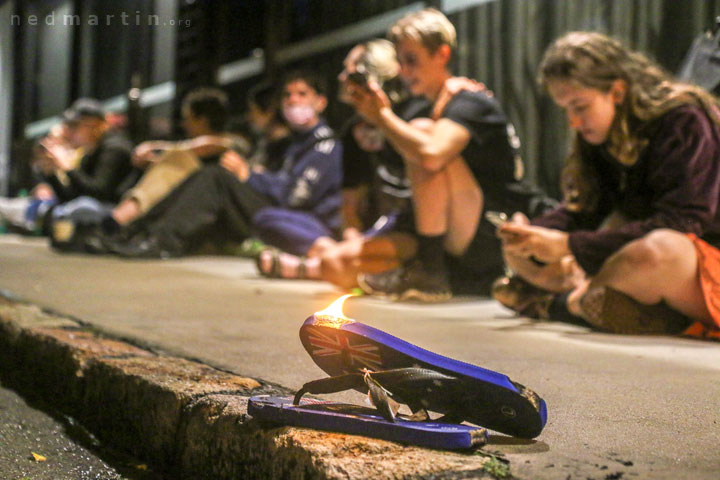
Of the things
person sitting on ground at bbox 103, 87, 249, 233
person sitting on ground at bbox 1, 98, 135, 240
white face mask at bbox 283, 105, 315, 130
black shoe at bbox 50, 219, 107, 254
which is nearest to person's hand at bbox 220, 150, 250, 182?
person sitting on ground at bbox 103, 87, 249, 233

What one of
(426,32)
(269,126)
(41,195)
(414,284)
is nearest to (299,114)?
(269,126)

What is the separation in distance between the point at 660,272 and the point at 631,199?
0.40 meters

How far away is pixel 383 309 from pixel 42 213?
260 inches

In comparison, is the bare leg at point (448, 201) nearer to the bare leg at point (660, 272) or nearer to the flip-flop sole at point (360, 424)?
the bare leg at point (660, 272)

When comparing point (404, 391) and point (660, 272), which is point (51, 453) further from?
point (660, 272)

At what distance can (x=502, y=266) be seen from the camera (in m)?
3.60

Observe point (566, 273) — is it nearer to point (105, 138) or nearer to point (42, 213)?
point (105, 138)

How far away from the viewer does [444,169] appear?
3289 mm

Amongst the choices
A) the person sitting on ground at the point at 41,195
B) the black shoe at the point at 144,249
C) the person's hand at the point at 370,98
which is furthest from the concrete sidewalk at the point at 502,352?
the person sitting on ground at the point at 41,195

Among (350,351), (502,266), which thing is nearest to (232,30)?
(502,266)

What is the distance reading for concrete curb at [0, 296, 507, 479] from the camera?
1.05 m

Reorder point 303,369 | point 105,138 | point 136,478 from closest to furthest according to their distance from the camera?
point 136,478, point 303,369, point 105,138

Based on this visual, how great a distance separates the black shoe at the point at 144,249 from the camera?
548 centimetres

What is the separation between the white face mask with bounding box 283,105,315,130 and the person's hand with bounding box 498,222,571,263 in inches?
98.5
